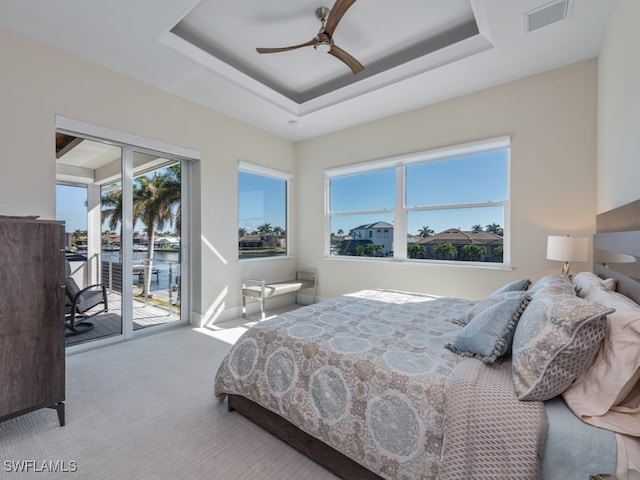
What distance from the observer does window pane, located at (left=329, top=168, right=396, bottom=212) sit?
4.40 metres

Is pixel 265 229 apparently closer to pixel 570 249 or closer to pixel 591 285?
pixel 570 249

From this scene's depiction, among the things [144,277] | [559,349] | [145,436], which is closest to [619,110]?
[559,349]

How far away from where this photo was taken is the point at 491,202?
3.53 metres

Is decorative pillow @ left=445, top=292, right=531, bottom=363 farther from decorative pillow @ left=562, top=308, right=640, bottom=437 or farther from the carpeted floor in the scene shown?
the carpeted floor

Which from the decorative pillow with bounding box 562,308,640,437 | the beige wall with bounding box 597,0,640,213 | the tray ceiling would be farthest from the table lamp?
the decorative pillow with bounding box 562,308,640,437

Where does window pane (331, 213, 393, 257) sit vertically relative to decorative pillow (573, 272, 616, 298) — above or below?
above

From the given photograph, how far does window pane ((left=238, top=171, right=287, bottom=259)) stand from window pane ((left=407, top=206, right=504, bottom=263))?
2253 mm

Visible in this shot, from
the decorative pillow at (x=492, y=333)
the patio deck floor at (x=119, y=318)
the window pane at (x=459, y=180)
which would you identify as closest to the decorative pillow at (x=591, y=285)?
the decorative pillow at (x=492, y=333)

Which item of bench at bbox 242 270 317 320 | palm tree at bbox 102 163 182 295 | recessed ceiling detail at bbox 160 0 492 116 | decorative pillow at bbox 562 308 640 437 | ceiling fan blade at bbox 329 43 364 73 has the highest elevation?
recessed ceiling detail at bbox 160 0 492 116

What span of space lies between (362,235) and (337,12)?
308 centimetres

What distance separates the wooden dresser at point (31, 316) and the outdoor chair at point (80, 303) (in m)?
1.45

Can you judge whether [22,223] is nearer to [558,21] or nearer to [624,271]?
[624,271]

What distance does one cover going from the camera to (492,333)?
4.83 feet

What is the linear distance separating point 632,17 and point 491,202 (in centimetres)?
197
